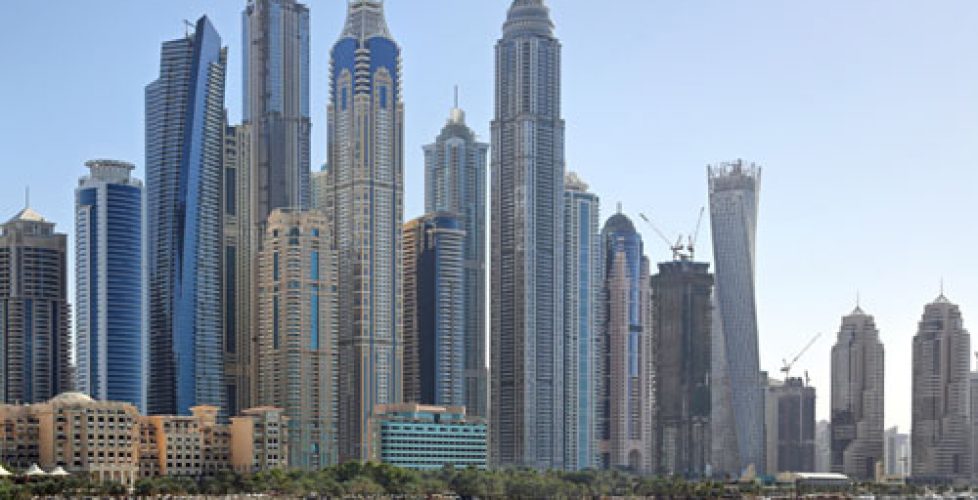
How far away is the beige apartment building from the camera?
153 m

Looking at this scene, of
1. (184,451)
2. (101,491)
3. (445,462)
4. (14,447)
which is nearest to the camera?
(101,491)

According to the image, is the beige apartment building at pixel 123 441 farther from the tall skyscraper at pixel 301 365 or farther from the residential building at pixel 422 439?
the tall skyscraper at pixel 301 365

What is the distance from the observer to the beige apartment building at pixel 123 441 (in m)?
153

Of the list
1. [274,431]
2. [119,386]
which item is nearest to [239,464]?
[274,431]

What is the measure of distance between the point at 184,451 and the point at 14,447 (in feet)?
59.6

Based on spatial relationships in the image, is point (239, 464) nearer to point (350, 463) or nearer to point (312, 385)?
point (350, 463)

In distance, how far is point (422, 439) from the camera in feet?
637

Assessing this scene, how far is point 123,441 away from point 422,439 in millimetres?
47014

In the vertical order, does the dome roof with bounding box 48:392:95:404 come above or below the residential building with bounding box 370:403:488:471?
above

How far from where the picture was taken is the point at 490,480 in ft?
562

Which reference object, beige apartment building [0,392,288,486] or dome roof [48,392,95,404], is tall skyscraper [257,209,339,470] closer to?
beige apartment building [0,392,288,486]

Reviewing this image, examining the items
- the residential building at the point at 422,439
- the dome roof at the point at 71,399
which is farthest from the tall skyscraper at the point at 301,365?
the dome roof at the point at 71,399

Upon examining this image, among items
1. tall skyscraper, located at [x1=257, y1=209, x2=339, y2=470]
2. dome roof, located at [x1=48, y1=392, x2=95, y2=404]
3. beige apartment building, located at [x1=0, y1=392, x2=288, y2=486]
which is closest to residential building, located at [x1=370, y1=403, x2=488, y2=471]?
tall skyscraper, located at [x1=257, y1=209, x2=339, y2=470]

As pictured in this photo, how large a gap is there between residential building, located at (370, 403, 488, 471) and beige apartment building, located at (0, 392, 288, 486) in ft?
72.9
